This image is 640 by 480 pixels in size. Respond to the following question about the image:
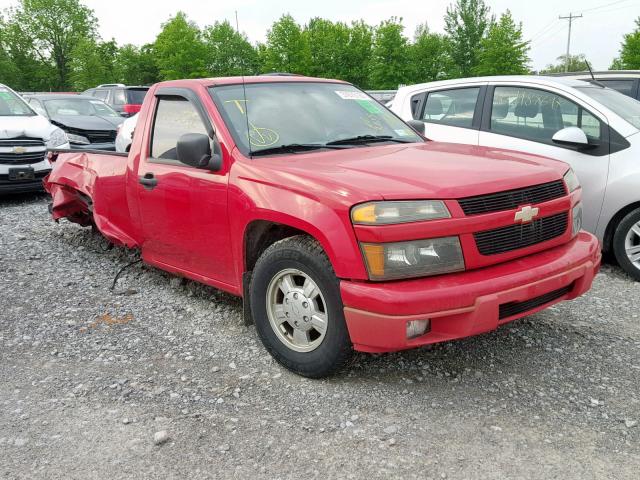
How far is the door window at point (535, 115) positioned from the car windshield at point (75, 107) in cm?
998

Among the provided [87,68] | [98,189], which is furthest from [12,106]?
[87,68]

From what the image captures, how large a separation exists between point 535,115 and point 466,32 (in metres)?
48.9

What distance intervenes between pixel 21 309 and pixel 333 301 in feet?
9.16

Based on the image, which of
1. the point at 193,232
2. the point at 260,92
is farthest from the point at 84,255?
the point at 260,92

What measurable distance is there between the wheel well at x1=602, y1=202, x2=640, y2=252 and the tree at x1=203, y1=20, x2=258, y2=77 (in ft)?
167

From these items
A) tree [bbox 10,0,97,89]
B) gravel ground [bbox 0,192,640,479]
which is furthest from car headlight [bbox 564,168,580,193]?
tree [bbox 10,0,97,89]

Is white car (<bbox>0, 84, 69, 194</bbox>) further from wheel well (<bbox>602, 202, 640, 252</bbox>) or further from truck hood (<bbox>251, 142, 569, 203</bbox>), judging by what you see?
wheel well (<bbox>602, 202, 640, 252</bbox>)

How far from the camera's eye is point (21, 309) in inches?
182

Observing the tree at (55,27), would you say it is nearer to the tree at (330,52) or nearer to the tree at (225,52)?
the tree at (225,52)

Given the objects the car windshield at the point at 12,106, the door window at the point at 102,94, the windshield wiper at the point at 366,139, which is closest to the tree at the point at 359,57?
the door window at the point at 102,94

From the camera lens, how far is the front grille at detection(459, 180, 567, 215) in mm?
3039

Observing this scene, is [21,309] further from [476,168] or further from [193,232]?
[476,168]

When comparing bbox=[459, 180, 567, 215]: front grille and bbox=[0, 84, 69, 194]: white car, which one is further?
bbox=[0, 84, 69, 194]: white car

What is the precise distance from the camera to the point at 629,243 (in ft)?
16.9
